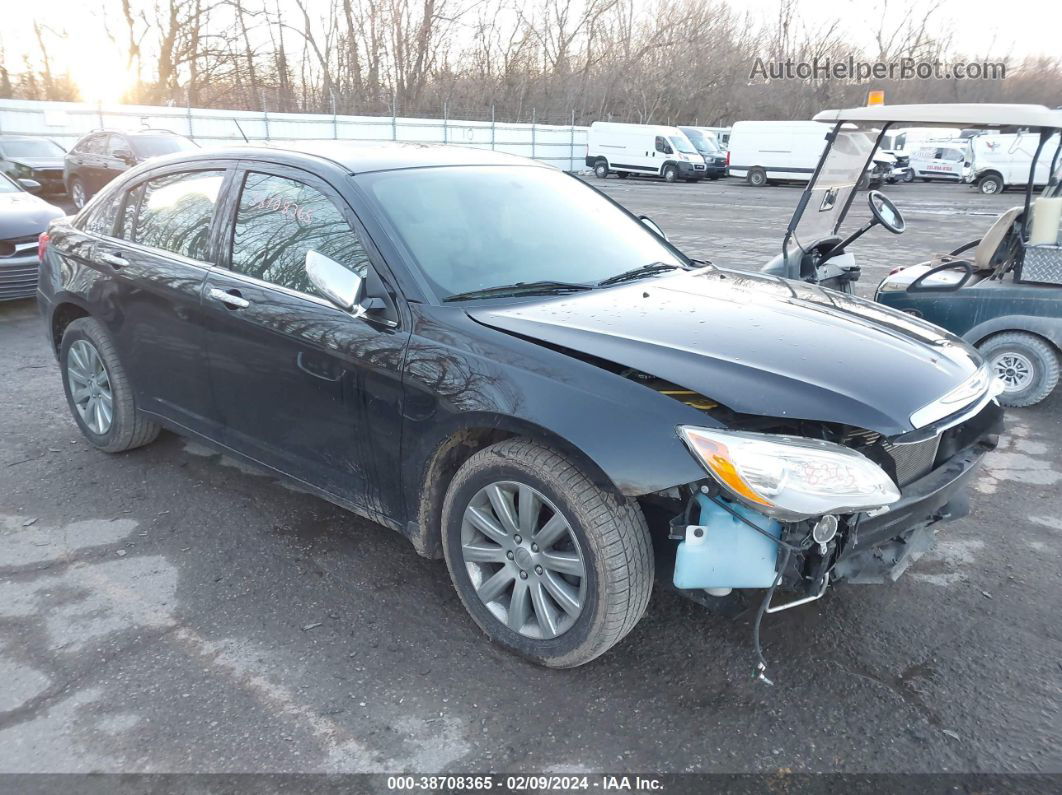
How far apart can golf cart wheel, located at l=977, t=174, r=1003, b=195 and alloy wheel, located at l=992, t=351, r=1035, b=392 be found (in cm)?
2602

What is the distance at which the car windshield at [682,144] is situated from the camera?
32344 millimetres

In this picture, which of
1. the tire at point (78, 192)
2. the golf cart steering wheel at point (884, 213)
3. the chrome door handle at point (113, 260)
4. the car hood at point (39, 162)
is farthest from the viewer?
the car hood at point (39, 162)

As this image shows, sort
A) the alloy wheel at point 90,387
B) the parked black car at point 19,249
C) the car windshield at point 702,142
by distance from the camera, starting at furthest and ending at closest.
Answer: the car windshield at point 702,142 < the parked black car at point 19,249 < the alloy wheel at point 90,387

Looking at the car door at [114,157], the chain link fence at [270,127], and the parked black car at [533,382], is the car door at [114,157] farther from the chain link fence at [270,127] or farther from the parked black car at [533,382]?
the parked black car at [533,382]

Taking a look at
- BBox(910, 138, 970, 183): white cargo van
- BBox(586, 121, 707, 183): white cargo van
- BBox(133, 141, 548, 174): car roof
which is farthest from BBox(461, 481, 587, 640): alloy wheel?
BBox(910, 138, 970, 183): white cargo van

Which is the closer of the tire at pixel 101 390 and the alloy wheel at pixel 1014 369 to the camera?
the tire at pixel 101 390

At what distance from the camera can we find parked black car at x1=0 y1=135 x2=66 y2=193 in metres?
15.8

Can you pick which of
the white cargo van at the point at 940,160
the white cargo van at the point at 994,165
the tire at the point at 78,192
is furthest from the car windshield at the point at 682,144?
the tire at the point at 78,192

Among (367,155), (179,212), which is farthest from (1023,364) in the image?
(179,212)

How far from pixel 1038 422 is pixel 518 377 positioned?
4700 millimetres

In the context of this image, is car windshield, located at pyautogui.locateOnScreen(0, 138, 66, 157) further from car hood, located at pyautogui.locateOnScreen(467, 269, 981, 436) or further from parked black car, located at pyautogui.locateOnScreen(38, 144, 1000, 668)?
car hood, located at pyautogui.locateOnScreen(467, 269, 981, 436)

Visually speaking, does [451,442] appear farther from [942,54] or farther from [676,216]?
[942,54]

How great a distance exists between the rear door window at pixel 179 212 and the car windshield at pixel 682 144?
30.5 meters

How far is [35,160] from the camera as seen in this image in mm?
16203
